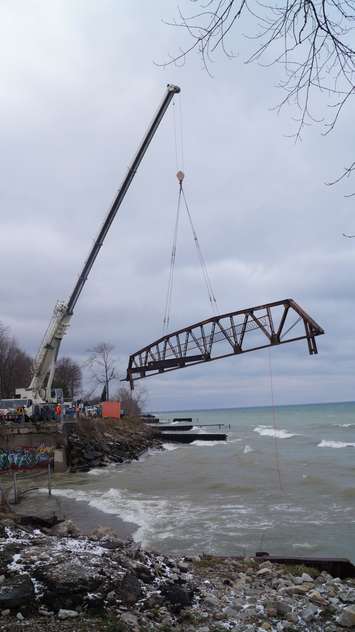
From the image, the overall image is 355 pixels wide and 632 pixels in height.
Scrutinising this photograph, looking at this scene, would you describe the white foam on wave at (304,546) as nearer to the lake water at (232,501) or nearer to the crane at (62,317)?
the lake water at (232,501)

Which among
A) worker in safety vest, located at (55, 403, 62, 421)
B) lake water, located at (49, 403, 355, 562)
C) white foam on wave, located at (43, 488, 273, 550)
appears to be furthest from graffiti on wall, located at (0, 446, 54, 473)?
white foam on wave, located at (43, 488, 273, 550)

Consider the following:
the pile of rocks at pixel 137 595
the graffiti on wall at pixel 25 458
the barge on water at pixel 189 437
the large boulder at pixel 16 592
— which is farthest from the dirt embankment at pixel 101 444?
the large boulder at pixel 16 592

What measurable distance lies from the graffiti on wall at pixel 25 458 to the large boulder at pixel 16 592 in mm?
23898

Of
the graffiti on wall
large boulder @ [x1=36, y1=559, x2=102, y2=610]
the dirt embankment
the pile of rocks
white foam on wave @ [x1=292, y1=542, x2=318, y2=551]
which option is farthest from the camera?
the dirt embankment

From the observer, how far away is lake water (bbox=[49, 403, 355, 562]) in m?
12.9

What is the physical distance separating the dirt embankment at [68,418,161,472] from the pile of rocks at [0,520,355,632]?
23500mm

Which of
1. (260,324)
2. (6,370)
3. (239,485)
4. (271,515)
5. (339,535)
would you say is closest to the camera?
(339,535)

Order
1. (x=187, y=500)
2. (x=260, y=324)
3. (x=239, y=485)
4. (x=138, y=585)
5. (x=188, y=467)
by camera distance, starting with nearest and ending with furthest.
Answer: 1. (x=138, y=585)
2. (x=187, y=500)
3. (x=260, y=324)
4. (x=239, y=485)
5. (x=188, y=467)

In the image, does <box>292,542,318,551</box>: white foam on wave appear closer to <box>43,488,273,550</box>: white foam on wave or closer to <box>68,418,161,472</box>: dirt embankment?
<box>43,488,273,550</box>: white foam on wave

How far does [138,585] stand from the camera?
6.52m

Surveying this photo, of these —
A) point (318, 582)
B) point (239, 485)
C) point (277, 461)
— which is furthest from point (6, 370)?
point (318, 582)

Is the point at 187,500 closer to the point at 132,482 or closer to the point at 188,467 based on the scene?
the point at 132,482

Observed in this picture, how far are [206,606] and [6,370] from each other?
7171 centimetres

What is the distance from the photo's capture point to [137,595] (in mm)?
6309
